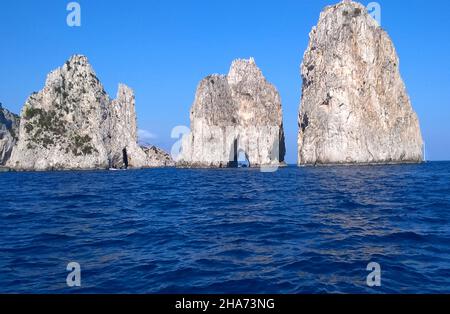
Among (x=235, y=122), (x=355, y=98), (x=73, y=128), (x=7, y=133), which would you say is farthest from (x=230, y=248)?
(x=7, y=133)

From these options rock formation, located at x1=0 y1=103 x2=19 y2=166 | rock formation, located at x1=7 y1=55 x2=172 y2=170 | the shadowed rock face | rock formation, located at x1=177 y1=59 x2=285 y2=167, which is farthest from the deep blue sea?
rock formation, located at x1=0 y1=103 x2=19 y2=166

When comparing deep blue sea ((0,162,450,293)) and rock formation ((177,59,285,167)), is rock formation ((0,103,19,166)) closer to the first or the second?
rock formation ((177,59,285,167))

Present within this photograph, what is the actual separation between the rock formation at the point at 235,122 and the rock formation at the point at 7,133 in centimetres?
6660

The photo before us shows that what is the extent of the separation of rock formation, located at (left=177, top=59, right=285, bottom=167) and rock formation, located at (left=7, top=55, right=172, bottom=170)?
2519cm

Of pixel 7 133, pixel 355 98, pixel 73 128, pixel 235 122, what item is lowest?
pixel 7 133

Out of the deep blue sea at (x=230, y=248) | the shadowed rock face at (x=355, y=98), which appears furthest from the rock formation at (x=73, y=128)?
the deep blue sea at (x=230, y=248)

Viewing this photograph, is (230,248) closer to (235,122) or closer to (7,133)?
(235,122)

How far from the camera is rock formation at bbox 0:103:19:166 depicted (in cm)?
15450

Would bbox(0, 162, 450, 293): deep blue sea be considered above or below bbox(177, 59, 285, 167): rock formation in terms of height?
below

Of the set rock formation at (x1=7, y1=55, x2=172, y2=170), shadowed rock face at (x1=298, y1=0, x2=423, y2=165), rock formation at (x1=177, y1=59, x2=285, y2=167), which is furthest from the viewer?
rock formation at (x1=177, y1=59, x2=285, y2=167)

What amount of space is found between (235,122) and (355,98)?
46275 millimetres

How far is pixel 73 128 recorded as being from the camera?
140 meters
